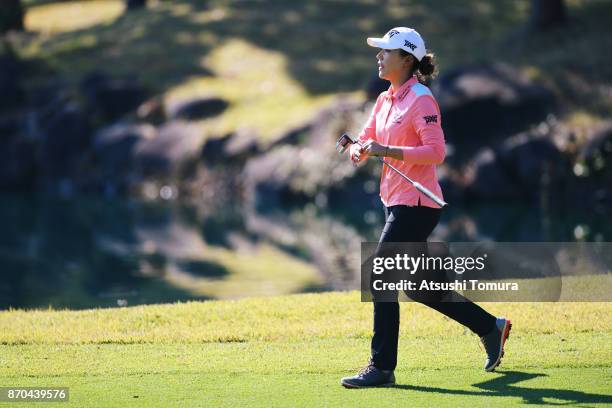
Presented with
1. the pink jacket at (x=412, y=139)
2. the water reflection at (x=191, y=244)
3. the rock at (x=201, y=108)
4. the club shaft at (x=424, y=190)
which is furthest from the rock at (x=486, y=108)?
the club shaft at (x=424, y=190)

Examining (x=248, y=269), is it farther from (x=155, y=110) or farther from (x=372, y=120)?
(x=155, y=110)

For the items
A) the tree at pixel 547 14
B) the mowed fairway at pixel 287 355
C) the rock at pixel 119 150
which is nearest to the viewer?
the mowed fairway at pixel 287 355

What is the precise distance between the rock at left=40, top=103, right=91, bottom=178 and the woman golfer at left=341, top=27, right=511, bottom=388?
108 feet

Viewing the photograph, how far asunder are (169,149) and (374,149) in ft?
100

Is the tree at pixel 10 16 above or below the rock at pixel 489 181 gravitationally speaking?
above

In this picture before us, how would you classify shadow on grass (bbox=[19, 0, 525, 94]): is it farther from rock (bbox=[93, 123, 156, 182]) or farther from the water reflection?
the water reflection

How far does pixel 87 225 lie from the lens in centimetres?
3028

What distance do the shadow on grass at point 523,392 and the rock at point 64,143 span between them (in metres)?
33.5

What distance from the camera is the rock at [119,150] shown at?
39.5 metres

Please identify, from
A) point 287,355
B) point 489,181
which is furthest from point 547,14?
point 287,355

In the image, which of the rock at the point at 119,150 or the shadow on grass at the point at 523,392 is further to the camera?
the rock at the point at 119,150

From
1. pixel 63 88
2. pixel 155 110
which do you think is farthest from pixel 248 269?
pixel 63 88

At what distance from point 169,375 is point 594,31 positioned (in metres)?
31.2

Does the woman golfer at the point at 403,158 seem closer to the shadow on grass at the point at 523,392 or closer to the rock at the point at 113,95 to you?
the shadow on grass at the point at 523,392
